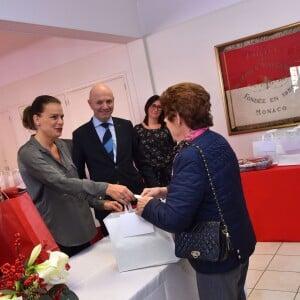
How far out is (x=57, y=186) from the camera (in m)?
1.64

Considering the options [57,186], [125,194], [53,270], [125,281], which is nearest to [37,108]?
[57,186]

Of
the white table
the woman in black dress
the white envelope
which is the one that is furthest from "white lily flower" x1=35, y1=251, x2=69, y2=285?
the woman in black dress

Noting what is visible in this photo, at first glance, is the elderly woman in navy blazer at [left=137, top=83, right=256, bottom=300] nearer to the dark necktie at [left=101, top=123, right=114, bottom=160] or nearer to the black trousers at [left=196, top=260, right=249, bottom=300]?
the black trousers at [left=196, top=260, right=249, bottom=300]

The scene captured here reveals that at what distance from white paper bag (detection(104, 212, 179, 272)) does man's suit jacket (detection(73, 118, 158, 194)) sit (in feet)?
3.22

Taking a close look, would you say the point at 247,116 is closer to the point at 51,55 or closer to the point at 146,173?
the point at 146,173

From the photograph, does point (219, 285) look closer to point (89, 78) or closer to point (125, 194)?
point (125, 194)

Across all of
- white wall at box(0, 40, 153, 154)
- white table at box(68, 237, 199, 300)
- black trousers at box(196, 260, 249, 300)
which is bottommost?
black trousers at box(196, 260, 249, 300)

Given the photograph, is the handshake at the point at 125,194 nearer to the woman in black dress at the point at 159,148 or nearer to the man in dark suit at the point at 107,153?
the man in dark suit at the point at 107,153

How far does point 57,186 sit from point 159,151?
1.97 meters

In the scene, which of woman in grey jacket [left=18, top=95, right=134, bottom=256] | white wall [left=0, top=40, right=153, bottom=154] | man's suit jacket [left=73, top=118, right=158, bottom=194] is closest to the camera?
woman in grey jacket [left=18, top=95, right=134, bottom=256]

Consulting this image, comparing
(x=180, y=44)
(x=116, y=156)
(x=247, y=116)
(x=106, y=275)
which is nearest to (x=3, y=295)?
(x=106, y=275)

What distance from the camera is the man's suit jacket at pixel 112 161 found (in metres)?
2.31

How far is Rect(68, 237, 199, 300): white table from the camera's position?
117cm

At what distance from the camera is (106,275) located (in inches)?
51.8
